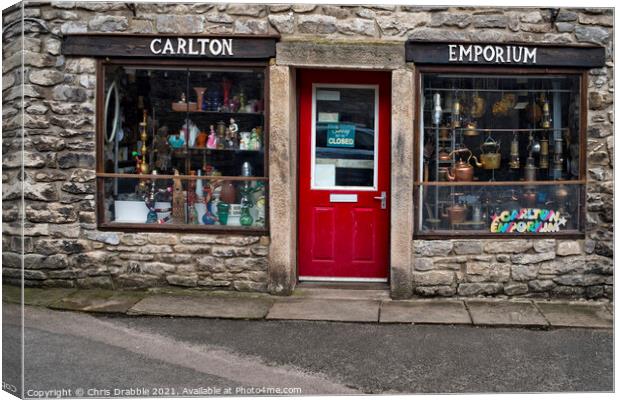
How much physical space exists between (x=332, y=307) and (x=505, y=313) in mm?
1585

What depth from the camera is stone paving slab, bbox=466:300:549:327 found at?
6344 mm

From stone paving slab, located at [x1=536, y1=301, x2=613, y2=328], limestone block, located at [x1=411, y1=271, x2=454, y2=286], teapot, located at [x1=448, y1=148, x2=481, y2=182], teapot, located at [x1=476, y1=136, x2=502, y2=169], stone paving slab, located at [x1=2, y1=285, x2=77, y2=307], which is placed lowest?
stone paving slab, located at [x1=536, y1=301, x2=613, y2=328]

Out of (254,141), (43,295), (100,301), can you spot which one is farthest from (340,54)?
(43,295)

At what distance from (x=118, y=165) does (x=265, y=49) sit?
1.92m

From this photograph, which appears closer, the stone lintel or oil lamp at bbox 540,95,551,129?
the stone lintel

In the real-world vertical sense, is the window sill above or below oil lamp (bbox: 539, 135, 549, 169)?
below

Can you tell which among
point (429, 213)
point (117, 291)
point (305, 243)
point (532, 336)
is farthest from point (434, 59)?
point (117, 291)

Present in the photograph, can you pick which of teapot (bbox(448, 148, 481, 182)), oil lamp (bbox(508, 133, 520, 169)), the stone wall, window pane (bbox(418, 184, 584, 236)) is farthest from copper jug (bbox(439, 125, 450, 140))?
the stone wall

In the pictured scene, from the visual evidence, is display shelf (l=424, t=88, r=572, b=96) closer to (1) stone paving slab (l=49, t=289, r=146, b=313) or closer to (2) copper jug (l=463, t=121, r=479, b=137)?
(2) copper jug (l=463, t=121, r=479, b=137)

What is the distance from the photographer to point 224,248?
285 inches

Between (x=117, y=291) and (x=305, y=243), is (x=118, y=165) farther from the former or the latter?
(x=305, y=243)

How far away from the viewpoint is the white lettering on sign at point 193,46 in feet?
22.9

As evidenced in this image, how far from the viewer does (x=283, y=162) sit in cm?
711

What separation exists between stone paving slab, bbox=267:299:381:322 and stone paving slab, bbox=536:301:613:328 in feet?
5.16
